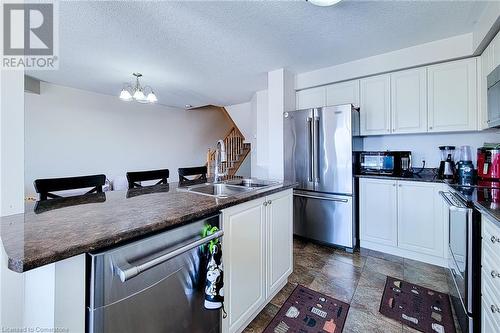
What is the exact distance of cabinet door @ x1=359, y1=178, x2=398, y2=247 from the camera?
2.64 metres

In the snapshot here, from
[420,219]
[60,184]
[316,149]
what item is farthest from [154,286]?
[420,219]

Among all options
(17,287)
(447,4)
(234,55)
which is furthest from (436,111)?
(17,287)

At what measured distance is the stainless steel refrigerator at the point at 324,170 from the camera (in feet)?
8.96

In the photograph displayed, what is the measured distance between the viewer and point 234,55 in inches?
111

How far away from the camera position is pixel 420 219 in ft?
8.14

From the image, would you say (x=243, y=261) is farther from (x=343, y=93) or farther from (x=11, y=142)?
(x=343, y=93)

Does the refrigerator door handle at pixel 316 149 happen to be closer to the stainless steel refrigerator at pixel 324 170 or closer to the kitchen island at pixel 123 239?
the stainless steel refrigerator at pixel 324 170

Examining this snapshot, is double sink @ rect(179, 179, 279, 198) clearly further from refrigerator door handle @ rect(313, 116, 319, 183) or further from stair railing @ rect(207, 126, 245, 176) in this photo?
stair railing @ rect(207, 126, 245, 176)

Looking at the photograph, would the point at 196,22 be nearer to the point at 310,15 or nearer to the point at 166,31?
the point at 166,31

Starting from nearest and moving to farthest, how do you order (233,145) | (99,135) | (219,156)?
(219,156)
(99,135)
(233,145)

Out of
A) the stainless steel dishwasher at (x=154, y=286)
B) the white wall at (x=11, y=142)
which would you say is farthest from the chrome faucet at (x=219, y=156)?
the white wall at (x=11, y=142)

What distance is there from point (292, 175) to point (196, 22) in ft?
6.98

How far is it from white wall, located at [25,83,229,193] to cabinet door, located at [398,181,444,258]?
5.12 m

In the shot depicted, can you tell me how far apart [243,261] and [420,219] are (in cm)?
217
